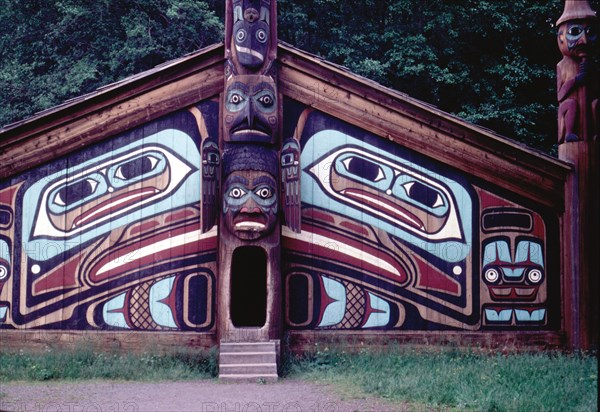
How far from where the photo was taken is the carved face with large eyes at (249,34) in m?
8.88

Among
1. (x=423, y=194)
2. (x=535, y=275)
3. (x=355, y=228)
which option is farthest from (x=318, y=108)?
(x=535, y=275)

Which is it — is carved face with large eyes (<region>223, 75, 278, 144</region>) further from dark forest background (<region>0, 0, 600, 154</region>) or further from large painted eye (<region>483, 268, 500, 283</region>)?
dark forest background (<region>0, 0, 600, 154</region>)

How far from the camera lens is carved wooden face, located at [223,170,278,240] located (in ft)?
27.8

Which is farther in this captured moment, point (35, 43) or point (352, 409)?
point (35, 43)

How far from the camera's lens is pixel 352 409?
6.31m

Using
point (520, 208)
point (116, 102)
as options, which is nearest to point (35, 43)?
point (116, 102)

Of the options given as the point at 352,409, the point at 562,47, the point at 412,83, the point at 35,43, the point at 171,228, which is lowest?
the point at 352,409

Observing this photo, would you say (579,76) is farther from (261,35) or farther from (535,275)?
→ (261,35)

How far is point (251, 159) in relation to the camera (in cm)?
865

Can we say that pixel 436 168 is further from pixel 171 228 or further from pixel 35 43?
pixel 35 43

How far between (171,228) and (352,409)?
4084 millimetres

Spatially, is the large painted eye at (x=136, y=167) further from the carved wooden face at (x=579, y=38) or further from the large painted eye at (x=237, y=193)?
the carved wooden face at (x=579, y=38)

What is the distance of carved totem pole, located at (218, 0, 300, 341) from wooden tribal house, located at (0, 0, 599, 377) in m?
0.03

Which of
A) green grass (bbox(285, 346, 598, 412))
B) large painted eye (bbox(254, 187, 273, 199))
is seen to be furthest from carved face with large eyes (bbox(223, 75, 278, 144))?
green grass (bbox(285, 346, 598, 412))
